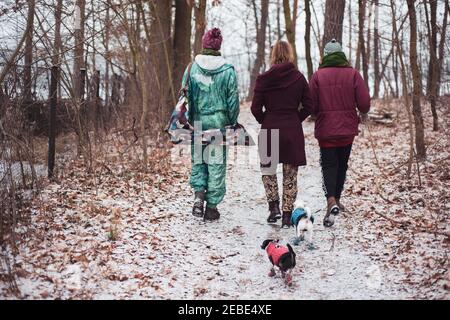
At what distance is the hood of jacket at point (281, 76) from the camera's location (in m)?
6.01


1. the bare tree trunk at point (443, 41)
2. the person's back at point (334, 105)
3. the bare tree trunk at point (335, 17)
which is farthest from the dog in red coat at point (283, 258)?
the bare tree trunk at point (335, 17)

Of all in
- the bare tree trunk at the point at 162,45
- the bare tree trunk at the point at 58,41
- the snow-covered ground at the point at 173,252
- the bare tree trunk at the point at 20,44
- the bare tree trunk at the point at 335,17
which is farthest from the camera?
the bare tree trunk at the point at 162,45

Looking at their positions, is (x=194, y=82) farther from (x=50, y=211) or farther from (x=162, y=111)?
(x=162, y=111)

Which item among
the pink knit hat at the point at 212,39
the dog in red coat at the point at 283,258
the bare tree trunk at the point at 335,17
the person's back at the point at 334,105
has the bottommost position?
the dog in red coat at the point at 283,258

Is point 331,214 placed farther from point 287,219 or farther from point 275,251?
point 275,251

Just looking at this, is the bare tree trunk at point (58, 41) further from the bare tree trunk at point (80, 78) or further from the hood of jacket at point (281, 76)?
the hood of jacket at point (281, 76)

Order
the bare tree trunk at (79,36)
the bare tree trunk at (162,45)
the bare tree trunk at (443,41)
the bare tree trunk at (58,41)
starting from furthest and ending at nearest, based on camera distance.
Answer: the bare tree trunk at (162,45)
the bare tree trunk at (443,41)
the bare tree trunk at (79,36)
the bare tree trunk at (58,41)

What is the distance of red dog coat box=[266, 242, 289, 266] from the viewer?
4668mm

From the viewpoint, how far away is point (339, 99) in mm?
6324

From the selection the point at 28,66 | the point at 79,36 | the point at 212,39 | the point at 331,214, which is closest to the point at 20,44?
the point at 28,66

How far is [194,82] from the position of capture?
6395 mm

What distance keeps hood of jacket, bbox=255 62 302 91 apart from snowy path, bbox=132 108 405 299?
6.39ft

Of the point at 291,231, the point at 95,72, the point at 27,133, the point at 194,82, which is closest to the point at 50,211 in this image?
the point at 27,133

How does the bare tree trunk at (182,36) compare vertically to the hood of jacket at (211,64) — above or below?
above
